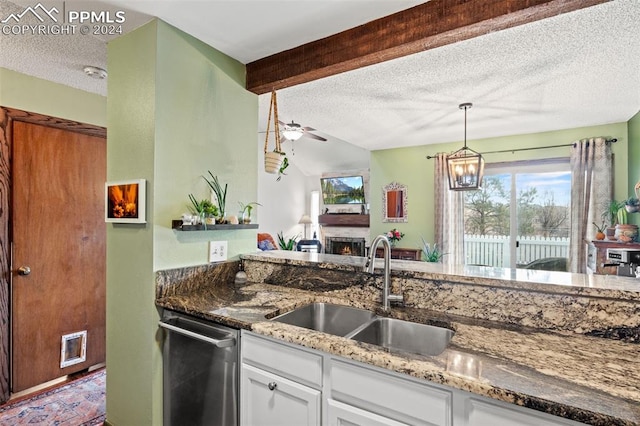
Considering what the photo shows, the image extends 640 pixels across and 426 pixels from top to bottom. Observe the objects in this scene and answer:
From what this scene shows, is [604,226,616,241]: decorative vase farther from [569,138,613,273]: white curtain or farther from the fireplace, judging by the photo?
the fireplace

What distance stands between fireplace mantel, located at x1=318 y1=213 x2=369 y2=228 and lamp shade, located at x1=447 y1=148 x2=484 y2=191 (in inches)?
132

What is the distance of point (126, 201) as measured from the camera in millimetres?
1828

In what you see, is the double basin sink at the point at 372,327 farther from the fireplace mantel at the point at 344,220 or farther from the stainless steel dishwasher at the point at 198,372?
the fireplace mantel at the point at 344,220

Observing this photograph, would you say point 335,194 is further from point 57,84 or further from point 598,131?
point 57,84

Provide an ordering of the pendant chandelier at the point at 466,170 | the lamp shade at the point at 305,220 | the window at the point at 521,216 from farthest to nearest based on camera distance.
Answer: the lamp shade at the point at 305,220 → the window at the point at 521,216 → the pendant chandelier at the point at 466,170

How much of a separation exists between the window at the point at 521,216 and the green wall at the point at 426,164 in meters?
0.26

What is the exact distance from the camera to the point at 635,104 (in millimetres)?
3264

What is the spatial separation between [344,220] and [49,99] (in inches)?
217

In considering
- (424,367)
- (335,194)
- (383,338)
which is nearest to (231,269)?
(383,338)

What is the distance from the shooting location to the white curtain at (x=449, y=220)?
496 centimetres

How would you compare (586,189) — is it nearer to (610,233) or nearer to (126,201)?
(610,233)

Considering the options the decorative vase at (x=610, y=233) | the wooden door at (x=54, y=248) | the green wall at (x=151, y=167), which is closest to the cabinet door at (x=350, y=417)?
the green wall at (x=151, y=167)

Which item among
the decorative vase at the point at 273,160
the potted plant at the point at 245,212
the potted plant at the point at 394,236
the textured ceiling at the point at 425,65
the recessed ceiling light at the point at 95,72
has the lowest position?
the potted plant at the point at 394,236

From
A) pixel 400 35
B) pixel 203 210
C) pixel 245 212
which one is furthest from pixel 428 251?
pixel 203 210
